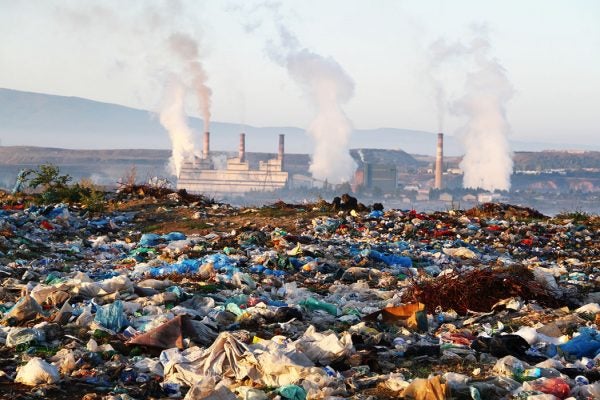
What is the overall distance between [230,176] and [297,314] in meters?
Result: 90.6

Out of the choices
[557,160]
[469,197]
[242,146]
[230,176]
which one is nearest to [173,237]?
[230,176]

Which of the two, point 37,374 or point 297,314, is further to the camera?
point 297,314

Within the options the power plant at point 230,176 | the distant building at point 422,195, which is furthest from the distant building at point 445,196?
the power plant at point 230,176

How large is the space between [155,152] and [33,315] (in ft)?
502

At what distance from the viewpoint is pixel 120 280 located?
6477mm

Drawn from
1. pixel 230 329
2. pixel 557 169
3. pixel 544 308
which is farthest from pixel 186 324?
pixel 557 169

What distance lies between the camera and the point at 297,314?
589 centimetres

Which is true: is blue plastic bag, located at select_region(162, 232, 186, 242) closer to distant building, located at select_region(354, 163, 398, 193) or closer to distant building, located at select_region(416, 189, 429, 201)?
distant building, located at select_region(354, 163, 398, 193)

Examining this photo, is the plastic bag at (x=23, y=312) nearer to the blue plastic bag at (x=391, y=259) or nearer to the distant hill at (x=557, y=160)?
the blue plastic bag at (x=391, y=259)

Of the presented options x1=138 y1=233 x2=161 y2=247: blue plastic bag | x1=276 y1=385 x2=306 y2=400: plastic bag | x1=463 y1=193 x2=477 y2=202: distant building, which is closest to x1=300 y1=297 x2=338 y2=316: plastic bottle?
x1=276 y1=385 x2=306 y2=400: plastic bag

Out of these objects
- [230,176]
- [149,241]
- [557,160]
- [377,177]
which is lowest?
[377,177]

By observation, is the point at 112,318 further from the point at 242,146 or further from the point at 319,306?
the point at 242,146

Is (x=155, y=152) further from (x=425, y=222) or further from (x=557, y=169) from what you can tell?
(x=425, y=222)

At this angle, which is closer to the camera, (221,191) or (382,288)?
(382,288)
